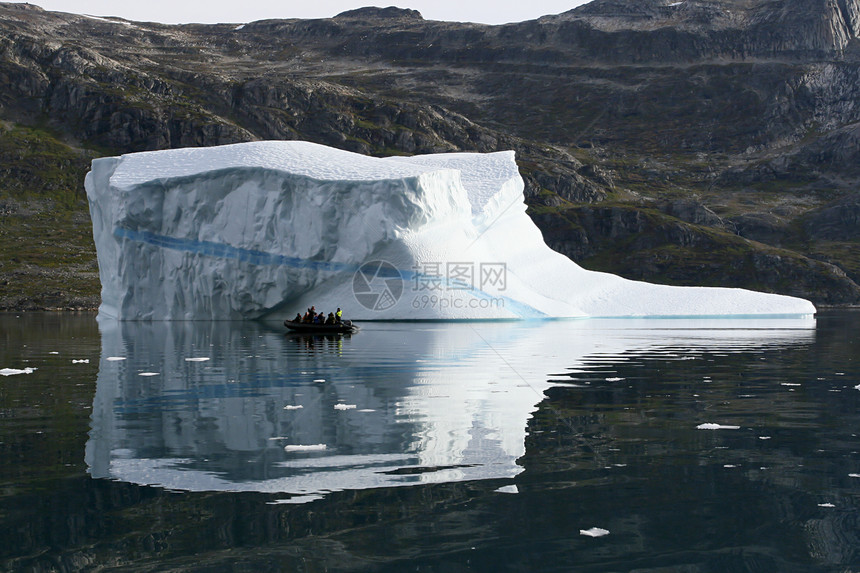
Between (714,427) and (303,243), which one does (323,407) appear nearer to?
(714,427)

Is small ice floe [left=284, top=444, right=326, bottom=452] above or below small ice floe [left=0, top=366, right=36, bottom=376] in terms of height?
below

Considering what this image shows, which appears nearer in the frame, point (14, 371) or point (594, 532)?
point (594, 532)

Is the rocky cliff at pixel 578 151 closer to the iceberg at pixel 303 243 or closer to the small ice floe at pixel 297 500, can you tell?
the iceberg at pixel 303 243

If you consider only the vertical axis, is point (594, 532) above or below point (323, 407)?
below

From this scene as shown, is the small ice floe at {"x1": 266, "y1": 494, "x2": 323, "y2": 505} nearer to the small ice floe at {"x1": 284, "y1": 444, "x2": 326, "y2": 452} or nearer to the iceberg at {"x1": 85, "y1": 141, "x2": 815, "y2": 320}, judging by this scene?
the small ice floe at {"x1": 284, "y1": 444, "x2": 326, "y2": 452}

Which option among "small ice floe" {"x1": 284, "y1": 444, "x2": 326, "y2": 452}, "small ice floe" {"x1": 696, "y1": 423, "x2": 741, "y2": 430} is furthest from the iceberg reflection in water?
"small ice floe" {"x1": 696, "y1": 423, "x2": 741, "y2": 430}

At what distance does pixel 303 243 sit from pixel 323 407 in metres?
27.9

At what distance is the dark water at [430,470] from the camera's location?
6.33 metres

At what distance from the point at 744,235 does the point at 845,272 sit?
64.8 feet

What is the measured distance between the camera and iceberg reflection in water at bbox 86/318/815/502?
860cm

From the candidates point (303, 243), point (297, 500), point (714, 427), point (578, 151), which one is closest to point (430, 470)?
point (297, 500)

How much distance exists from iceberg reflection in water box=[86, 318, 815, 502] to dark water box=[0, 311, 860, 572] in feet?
0.18

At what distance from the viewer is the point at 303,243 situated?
40.2 meters

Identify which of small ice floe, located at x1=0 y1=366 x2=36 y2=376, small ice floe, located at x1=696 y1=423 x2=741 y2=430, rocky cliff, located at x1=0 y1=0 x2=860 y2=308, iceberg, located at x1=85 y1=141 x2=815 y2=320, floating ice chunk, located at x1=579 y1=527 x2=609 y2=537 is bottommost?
floating ice chunk, located at x1=579 y1=527 x2=609 y2=537
